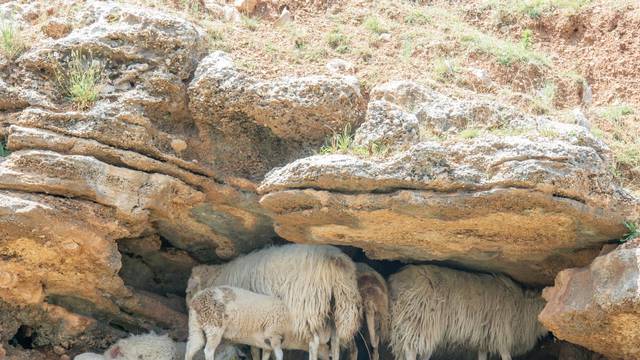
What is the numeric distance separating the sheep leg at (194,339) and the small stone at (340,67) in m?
2.90

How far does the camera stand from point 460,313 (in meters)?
10.0

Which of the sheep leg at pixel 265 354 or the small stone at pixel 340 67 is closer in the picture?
the small stone at pixel 340 67

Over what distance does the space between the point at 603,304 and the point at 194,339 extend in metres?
4.08

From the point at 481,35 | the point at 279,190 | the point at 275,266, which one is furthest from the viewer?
the point at 481,35

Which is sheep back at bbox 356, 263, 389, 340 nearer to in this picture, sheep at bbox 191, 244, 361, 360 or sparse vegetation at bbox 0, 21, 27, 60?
sheep at bbox 191, 244, 361, 360

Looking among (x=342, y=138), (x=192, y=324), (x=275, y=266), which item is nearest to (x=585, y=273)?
(x=342, y=138)

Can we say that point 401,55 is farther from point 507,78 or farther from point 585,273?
point 585,273

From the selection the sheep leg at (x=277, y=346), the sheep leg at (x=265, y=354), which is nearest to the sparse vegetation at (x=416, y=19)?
the sheep leg at (x=277, y=346)

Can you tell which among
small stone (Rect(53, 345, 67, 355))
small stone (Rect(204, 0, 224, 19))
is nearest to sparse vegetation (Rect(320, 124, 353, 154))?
small stone (Rect(204, 0, 224, 19))

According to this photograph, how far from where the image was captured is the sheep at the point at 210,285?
9625 millimetres

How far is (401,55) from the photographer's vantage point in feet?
33.9

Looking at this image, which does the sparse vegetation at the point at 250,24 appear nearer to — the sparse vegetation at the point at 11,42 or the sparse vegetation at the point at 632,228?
the sparse vegetation at the point at 11,42

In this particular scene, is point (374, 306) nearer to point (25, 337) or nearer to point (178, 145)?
point (178, 145)

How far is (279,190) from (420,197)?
4.45 ft
